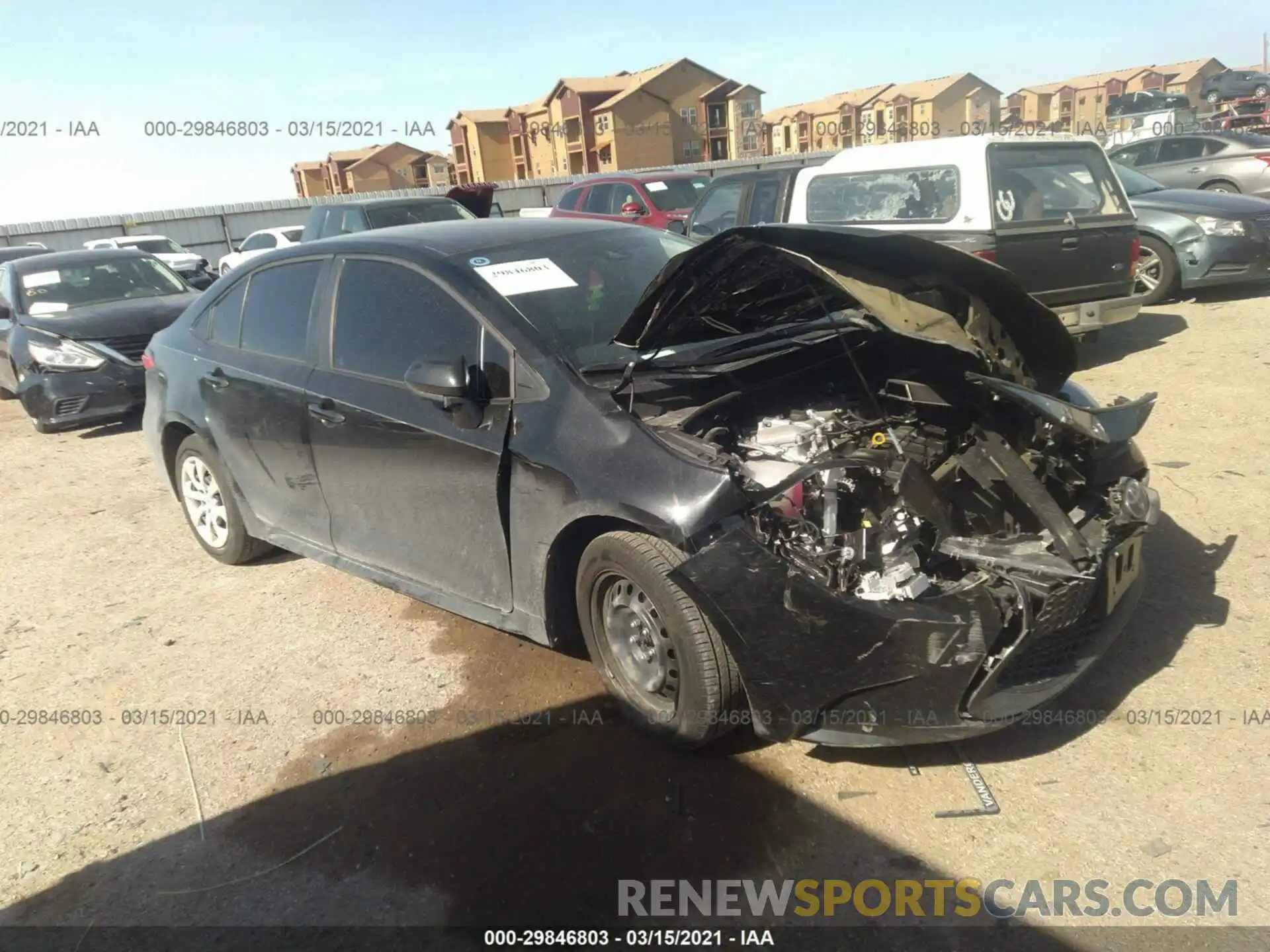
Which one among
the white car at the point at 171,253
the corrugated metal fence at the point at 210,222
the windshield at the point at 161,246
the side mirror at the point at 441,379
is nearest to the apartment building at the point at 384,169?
the corrugated metal fence at the point at 210,222

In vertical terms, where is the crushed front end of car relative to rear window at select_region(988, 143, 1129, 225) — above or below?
below

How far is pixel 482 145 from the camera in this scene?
3819 centimetres

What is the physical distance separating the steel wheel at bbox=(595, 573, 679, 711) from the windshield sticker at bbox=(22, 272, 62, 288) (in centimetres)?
861

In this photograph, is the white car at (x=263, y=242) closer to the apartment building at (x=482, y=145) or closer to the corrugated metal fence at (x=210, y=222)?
the corrugated metal fence at (x=210, y=222)

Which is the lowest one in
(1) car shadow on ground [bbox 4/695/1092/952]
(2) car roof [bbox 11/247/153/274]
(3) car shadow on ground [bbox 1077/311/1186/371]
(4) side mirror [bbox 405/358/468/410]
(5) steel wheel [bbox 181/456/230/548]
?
(1) car shadow on ground [bbox 4/695/1092/952]

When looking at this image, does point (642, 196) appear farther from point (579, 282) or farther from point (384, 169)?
point (384, 169)

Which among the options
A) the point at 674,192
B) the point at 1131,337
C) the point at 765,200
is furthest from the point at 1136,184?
the point at 674,192

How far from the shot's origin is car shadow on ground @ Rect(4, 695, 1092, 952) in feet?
8.01

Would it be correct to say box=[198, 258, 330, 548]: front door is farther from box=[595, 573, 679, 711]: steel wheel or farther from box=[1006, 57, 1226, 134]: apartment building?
box=[1006, 57, 1226, 134]: apartment building

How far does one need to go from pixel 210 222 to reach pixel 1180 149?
2484 centimetres

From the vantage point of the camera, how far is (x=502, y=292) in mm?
3391

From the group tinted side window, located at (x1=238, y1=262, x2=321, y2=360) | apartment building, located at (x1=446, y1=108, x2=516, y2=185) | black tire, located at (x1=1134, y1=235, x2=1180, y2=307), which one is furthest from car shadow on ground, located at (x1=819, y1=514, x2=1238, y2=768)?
apartment building, located at (x1=446, y1=108, x2=516, y2=185)

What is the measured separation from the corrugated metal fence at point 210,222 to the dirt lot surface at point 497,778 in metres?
22.8

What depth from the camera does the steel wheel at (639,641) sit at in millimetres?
2922
